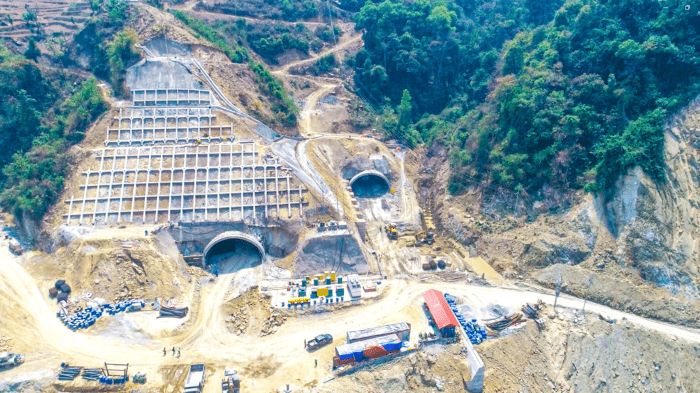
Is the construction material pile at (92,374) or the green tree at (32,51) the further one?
the green tree at (32,51)

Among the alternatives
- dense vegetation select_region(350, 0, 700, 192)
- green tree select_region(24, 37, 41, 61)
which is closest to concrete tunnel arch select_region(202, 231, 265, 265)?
dense vegetation select_region(350, 0, 700, 192)

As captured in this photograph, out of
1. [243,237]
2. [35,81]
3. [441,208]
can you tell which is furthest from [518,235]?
[35,81]

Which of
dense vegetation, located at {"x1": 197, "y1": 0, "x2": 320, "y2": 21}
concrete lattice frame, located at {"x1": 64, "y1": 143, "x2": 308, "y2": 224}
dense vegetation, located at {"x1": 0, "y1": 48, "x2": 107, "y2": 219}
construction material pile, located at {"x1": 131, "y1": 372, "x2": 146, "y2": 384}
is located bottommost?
construction material pile, located at {"x1": 131, "y1": 372, "x2": 146, "y2": 384}

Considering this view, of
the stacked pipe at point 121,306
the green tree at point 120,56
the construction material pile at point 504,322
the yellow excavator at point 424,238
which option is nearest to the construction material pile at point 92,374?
A: the stacked pipe at point 121,306

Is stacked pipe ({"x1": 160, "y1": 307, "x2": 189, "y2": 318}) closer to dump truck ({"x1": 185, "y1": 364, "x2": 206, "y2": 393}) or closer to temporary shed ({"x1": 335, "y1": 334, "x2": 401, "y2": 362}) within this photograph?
dump truck ({"x1": 185, "y1": 364, "x2": 206, "y2": 393})

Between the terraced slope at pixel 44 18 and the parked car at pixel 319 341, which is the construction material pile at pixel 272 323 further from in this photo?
the terraced slope at pixel 44 18

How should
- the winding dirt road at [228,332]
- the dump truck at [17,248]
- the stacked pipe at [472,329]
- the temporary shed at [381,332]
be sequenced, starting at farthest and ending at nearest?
1. the dump truck at [17,248]
2. the stacked pipe at [472,329]
3. the temporary shed at [381,332]
4. the winding dirt road at [228,332]

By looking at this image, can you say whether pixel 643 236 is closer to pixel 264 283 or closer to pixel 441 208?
pixel 441 208

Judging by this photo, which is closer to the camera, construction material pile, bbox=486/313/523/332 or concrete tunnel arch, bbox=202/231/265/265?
construction material pile, bbox=486/313/523/332
